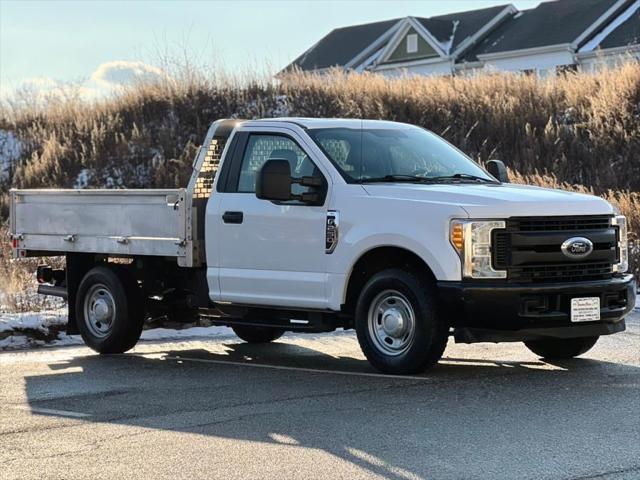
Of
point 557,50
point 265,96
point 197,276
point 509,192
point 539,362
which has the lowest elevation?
point 539,362

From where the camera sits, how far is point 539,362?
33.5 feet

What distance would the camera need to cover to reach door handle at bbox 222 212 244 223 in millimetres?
10289

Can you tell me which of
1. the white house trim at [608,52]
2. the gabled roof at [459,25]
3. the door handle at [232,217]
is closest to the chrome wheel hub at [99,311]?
the door handle at [232,217]

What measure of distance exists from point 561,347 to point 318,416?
10.6 ft

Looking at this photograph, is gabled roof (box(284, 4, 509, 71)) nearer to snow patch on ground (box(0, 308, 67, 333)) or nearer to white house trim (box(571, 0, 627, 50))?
white house trim (box(571, 0, 627, 50))

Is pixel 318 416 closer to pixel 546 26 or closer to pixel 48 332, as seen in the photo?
pixel 48 332

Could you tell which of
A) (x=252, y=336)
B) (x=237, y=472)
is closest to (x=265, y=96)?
(x=252, y=336)

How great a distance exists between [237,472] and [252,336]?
233 inches

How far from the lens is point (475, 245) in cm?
890

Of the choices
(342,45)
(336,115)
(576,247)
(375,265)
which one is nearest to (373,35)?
(342,45)

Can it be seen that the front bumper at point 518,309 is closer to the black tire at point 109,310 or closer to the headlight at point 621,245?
the headlight at point 621,245

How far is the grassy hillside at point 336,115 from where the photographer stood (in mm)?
25594

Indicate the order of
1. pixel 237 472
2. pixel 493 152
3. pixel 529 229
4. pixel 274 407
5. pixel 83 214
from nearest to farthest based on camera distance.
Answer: pixel 237 472 → pixel 274 407 → pixel 529 229 → pixel 83 214 → pixel 493 152

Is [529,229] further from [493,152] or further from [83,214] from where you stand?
[493,152]
